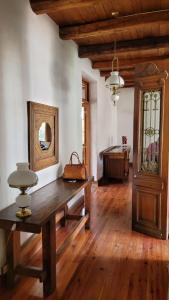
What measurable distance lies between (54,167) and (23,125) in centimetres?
105

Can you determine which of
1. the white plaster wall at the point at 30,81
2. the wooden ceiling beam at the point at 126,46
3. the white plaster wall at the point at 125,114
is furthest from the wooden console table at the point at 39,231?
the white plaster wall at the point at 125,114

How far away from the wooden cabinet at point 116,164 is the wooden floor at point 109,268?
2702 millimetres

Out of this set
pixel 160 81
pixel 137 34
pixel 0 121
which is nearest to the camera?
pixel 0 121

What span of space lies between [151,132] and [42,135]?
1.48 metres

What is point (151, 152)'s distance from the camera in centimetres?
340

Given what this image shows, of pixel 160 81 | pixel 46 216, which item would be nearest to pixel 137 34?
pixel 160 81

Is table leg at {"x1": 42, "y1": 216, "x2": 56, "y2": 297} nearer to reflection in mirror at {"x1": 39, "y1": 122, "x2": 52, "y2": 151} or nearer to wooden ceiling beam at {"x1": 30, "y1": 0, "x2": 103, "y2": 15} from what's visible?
reflection in mirror at {"x1": 39, "y1": 122, "x2": 52, "y2": 151}

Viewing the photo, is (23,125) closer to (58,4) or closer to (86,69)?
(58,4)

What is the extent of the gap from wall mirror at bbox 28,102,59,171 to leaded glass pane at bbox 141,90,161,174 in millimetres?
1258

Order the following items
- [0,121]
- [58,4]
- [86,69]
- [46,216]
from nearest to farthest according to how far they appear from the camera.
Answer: [46,216]
[0,121]
[58,4]
[86,69]

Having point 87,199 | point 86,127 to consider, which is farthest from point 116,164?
point 87,199

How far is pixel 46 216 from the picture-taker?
2.16 m

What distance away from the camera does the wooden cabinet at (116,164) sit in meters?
6.53

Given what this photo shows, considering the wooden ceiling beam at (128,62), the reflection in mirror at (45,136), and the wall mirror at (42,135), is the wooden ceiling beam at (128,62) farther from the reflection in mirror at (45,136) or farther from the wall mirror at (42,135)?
the reflection in mirror at (45,136)
